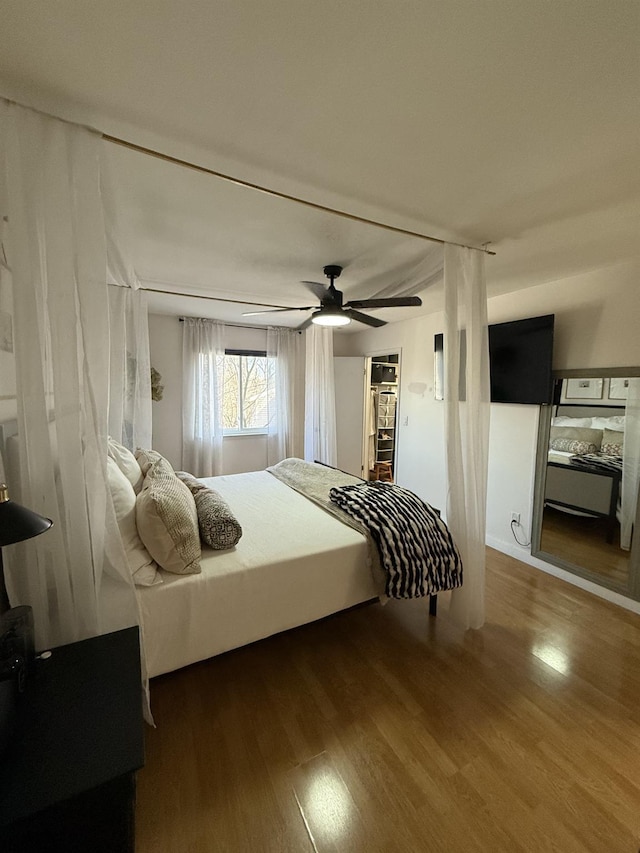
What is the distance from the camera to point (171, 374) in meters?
4.38

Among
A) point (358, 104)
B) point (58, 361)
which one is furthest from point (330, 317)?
point (58, 361)

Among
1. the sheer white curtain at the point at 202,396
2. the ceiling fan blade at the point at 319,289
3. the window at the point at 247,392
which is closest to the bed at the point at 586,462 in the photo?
the ceiling fan blade at the point at 319,289

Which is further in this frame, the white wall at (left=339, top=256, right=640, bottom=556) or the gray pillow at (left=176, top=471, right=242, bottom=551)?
the white wall at (left=339, top=256, right=640, bottom=556)

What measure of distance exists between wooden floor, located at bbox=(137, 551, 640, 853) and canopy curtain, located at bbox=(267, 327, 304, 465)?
3.06 m

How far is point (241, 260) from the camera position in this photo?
2.48 meters

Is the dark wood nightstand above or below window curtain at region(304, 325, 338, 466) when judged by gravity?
below

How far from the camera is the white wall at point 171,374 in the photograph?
4.29m

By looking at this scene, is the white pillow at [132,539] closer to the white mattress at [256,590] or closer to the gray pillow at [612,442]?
the white mattress at [256,590]

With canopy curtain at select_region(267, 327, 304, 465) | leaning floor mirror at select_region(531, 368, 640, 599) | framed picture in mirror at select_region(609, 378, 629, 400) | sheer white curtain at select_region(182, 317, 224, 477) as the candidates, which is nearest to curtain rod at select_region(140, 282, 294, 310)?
sheer white curtain at select_region(182, 317, 224, 477)

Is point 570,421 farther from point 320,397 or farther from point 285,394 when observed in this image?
point 285,394

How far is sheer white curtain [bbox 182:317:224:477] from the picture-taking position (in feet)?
14.2

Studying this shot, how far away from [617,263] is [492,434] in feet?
5.28

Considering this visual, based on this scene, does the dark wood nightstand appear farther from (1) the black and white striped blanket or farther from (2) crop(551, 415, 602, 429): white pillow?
(2) crop(551, 415, 602, 429): white pillow

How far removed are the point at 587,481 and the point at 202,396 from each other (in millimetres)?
4114
